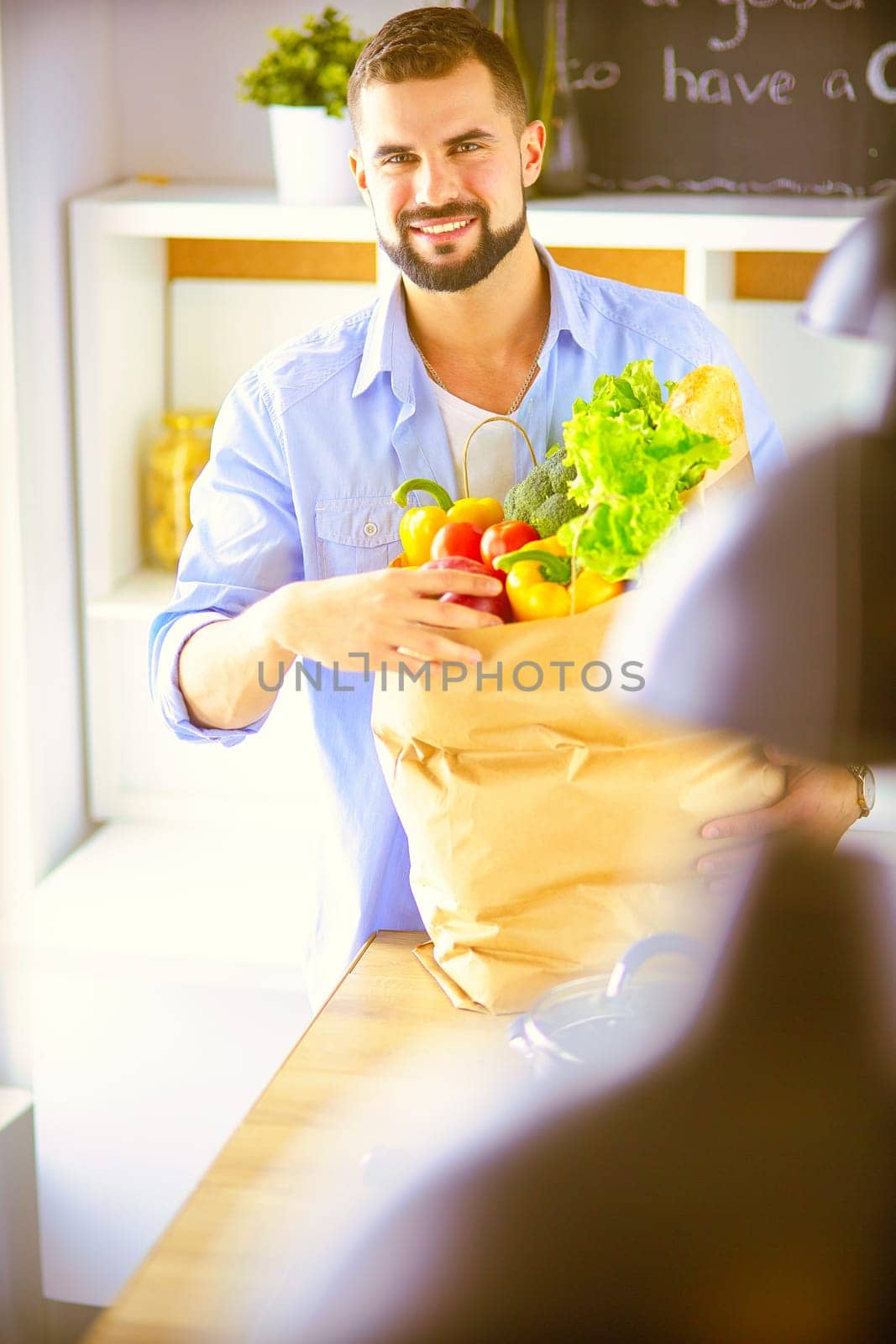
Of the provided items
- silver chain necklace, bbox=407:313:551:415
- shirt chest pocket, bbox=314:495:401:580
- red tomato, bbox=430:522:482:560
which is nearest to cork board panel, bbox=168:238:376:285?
silver chain necklace, bbox=407:313:551:415

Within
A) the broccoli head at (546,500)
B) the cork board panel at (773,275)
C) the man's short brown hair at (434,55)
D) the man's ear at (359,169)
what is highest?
the man's short brown hair at (434,55)

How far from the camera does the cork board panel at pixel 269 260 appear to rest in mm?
2207

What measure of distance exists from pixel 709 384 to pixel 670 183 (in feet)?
3.62

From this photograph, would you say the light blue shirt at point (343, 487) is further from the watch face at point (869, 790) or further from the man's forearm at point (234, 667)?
the watch face at point (869, 790)

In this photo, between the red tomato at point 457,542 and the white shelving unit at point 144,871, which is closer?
the red tomato at point 457,542

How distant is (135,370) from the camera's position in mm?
2156

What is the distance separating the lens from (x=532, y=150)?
1549 millimetres

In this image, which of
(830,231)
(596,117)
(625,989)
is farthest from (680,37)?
(625,989)

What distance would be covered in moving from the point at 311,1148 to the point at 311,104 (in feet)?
4.81

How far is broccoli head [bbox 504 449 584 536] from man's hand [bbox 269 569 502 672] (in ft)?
0.29

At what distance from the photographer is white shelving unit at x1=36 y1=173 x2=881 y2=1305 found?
200 cm

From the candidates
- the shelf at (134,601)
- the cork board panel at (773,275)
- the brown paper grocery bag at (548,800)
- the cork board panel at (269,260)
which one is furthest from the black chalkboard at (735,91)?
the brown paper grocery bag at (548,800)

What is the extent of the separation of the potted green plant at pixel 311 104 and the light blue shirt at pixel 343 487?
56cm

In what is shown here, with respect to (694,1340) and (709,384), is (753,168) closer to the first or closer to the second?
(709,384)
